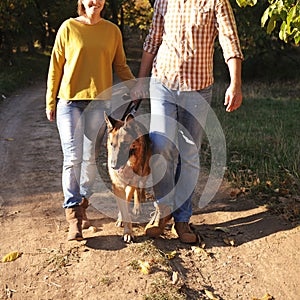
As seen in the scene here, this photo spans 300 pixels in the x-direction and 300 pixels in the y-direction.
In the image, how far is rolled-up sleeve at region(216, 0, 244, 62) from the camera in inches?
163

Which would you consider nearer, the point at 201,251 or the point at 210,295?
the point at 210,295

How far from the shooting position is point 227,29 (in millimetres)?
4176

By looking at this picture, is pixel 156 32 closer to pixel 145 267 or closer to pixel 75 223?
pixel 75 223

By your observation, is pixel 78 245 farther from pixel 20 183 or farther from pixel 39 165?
pixel 39 165

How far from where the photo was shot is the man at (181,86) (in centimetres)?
423

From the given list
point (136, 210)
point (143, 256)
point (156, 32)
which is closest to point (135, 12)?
point (136, 210)

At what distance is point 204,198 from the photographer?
237 inches

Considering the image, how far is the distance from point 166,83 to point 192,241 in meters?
1.58

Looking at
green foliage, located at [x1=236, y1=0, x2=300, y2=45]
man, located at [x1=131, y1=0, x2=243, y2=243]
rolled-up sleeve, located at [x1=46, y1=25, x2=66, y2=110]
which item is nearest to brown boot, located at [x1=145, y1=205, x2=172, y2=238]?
man, located at [x1=131, y1=0, x2=243, y2=243]

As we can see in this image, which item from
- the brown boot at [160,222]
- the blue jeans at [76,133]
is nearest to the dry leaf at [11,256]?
the blue jeans at [76,133]

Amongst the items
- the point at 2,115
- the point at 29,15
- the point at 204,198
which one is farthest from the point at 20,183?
the point at 29,15

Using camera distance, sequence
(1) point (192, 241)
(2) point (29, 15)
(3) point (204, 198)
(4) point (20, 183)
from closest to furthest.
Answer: (1) point (192, 241)
(3) point (204, 198)
(4) point (20, 183)
(2) point (29, 15)

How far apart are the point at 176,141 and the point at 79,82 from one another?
1.08 m

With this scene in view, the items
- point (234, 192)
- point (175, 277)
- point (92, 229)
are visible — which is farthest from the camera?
point (234, 192)
